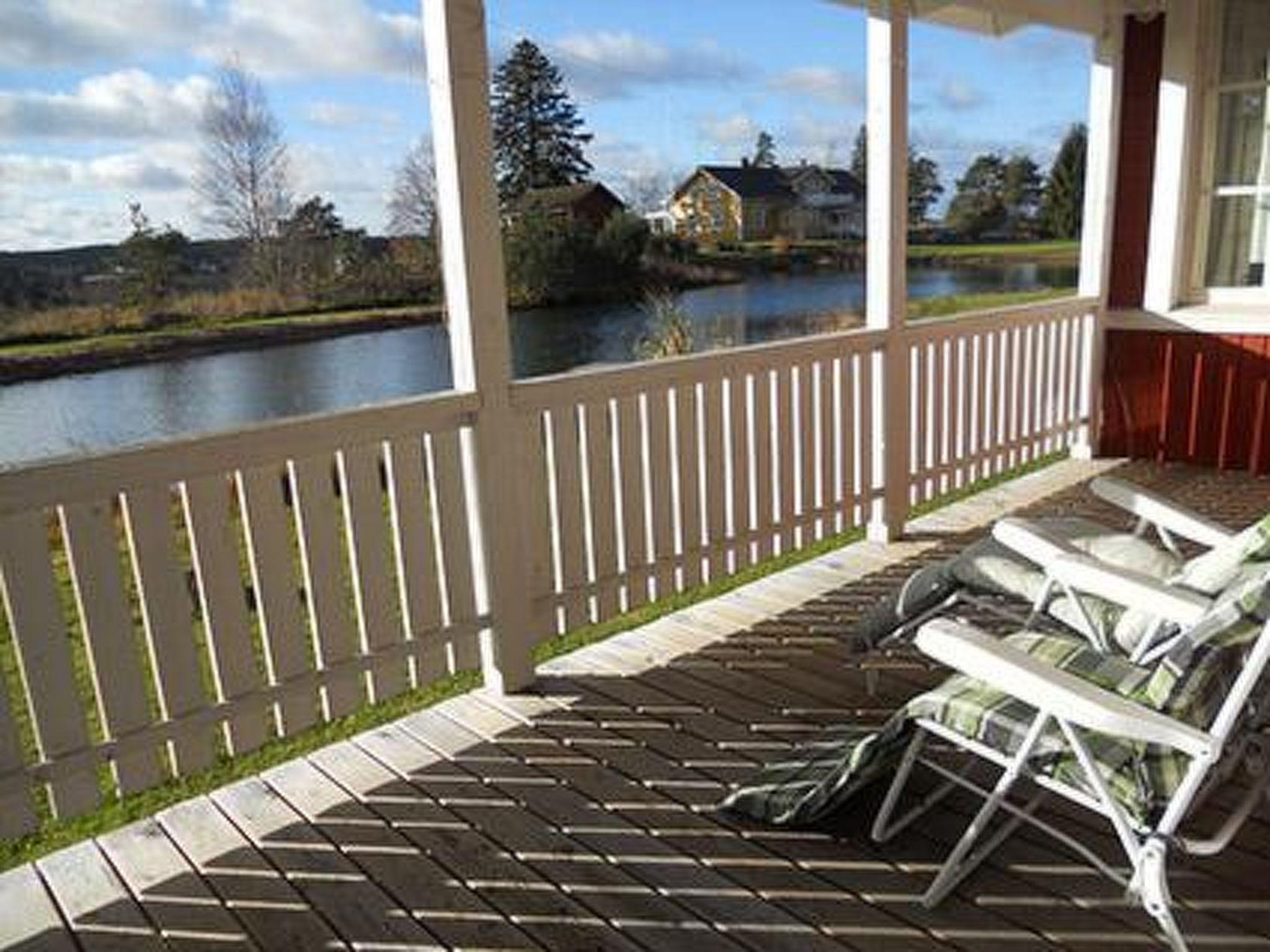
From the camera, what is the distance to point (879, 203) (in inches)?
168

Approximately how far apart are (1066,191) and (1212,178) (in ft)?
3.16

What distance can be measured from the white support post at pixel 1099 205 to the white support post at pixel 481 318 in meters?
4.23

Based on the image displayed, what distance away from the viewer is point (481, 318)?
292 centimetres

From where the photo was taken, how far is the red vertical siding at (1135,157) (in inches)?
217

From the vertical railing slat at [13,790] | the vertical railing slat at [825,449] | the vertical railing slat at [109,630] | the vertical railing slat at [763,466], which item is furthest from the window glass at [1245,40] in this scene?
the vertical railing slat at [13,790]

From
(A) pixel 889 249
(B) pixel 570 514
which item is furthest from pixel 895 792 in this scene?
(A) pixel 889 249

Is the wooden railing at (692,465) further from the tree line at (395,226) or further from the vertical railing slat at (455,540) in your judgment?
the tree line at (395,226)

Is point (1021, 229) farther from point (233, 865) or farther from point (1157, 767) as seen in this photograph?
point (233, 865)

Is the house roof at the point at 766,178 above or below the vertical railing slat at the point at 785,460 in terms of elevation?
above

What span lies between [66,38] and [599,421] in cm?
184

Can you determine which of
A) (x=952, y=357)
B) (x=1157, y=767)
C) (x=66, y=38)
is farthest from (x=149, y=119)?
(x=952, y=357)

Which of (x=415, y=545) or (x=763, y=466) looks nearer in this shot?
(x=415, y=545)

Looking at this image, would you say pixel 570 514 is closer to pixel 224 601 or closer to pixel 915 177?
pixel 224 601

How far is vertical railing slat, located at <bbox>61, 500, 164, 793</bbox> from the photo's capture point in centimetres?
237
